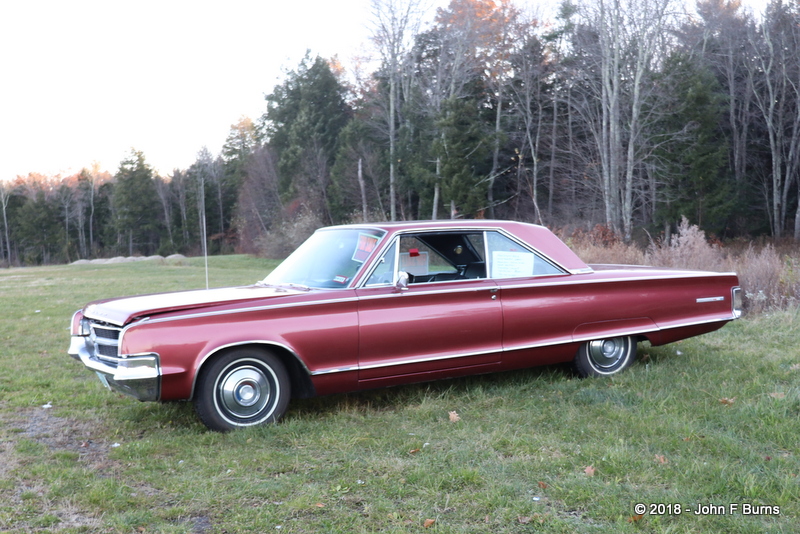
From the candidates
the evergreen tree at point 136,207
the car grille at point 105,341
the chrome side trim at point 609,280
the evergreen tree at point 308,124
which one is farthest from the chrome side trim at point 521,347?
the evergreen tree at point 136,207

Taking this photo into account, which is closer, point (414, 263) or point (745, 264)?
point (414, 263)

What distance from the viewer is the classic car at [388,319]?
4766mm

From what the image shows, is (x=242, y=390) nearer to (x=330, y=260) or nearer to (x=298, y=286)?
(x=298, y=286)

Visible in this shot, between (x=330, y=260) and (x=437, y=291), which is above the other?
(x=330, y=260)

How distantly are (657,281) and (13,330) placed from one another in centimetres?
916

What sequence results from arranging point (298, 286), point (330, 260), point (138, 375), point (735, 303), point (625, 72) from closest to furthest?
point (138, 375)
point (298, 286)
point (330, 260)
point (735, 303)
point (625, 72)

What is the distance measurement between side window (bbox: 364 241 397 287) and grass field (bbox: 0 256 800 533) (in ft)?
3.30

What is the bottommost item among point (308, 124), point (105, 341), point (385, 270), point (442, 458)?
point (442, 458)

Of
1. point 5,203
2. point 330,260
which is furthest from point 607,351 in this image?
point 5,203

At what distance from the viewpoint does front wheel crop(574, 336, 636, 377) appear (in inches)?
244

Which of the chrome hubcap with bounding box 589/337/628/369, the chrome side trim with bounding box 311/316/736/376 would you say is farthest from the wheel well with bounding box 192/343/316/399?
the chrome hubcap with bounding box 589/337/628/369

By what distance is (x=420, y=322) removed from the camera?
17.5 feet

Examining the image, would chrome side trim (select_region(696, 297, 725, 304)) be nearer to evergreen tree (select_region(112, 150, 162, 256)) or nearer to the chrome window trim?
the chrome window trim

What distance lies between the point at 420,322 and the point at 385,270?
492 mm
